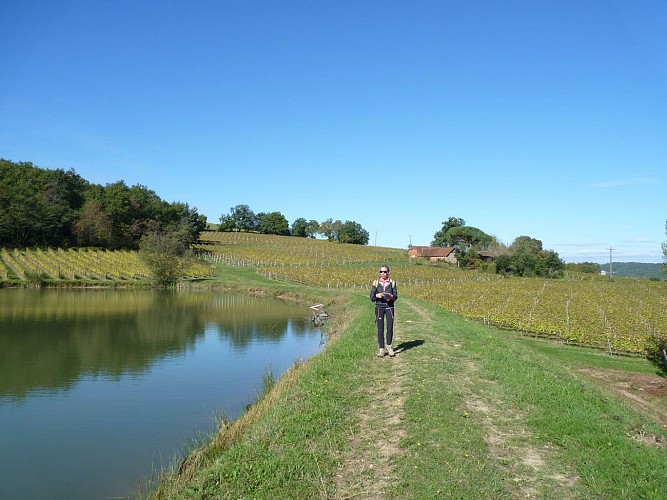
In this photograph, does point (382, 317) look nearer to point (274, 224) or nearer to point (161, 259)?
point (161, 259)

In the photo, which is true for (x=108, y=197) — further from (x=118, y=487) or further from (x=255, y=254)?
(x=118, y=487)

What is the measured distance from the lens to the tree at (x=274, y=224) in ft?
487

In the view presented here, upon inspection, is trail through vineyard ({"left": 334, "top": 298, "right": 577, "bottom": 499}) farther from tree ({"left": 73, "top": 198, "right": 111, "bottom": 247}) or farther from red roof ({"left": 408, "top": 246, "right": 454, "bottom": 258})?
red roof ({"left": 408, "top": 246, "right": 454, "bottom": 258})

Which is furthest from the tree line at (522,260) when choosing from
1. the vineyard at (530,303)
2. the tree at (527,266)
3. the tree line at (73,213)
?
the tree line at (73,213)

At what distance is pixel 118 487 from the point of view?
28.6 ft

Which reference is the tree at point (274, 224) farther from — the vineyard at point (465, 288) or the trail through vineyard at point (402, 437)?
the trail through vineyard at point (402, 437)

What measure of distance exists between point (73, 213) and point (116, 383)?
2544 inches

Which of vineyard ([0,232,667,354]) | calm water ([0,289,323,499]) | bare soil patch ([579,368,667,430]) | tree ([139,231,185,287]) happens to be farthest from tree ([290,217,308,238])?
bare soil patch ([579,368,667,430])

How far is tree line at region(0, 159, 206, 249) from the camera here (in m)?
65.4

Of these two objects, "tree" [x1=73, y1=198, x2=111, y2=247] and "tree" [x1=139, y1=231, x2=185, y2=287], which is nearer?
"tree" [x1=139, y1=231, x2=185, y2=287]

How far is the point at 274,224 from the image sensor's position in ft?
488

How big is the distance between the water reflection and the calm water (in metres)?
0.07

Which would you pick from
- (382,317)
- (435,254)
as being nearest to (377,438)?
(382,317)

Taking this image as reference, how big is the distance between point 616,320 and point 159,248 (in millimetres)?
43366
